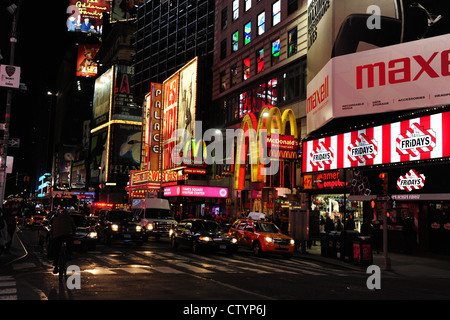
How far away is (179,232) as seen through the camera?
23.6 metres

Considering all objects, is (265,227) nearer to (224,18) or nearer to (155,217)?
(155,217)

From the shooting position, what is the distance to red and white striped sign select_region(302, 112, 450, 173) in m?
22.6

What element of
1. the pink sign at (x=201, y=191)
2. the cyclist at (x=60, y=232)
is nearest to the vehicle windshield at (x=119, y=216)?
the cyclist at (x=60, y=232)

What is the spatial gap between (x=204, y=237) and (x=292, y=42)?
67.1 ft

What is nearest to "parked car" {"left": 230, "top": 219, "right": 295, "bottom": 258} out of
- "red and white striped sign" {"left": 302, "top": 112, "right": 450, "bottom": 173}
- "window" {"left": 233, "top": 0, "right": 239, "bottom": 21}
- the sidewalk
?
the sidewalk

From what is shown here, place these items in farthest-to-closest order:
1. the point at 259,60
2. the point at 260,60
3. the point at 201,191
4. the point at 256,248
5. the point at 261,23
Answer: the point at 201,191, the point at 261,23, the point at 259,60, the point at 260,60, the point at 256,248

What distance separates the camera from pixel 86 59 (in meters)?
145

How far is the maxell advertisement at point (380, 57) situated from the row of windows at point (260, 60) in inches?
227

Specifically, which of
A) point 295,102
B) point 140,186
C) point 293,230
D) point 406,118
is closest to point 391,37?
point 406,118

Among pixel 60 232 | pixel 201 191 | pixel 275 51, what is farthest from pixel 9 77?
pixel 201 191

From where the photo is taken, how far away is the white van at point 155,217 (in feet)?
94.2

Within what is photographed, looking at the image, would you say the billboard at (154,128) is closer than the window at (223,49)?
No

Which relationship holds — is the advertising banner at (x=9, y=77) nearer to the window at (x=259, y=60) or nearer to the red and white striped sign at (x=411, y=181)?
the red and white striped sign at (x=411, y=181)
